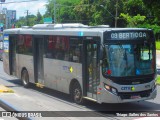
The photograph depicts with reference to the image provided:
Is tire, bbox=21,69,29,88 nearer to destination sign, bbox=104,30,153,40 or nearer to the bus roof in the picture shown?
the bus roof

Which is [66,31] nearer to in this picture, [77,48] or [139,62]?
[77,48]

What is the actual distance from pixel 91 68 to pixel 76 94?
1.46m

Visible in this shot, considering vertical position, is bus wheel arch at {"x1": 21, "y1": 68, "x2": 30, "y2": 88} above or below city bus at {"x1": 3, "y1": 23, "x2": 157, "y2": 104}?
below

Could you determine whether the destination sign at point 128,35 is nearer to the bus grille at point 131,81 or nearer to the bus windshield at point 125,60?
the bus windshield at point 125,60

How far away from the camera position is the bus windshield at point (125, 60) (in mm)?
12539

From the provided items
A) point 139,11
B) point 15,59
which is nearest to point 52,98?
point 15,59

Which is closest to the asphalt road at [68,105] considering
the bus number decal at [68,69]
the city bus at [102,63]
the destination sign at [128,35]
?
the city bus at [102,63]

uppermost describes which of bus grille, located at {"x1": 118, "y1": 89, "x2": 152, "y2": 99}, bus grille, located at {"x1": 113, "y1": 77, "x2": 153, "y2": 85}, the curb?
bus grille, located at {"x1": 113, "y1": 77, "x2": 153, "y2": 85}

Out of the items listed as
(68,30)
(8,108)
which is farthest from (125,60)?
(8,108)

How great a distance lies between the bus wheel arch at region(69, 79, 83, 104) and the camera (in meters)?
14.1

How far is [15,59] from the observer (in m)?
20.8

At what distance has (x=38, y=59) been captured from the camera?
→ 1803 centimetres

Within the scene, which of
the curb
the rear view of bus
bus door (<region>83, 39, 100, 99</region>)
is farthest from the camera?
bus door (<region>83, 39, 100, 99</region>)

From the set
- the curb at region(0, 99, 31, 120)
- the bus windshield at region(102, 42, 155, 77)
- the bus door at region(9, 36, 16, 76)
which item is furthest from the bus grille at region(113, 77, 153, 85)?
the bus door at region(9, 36, 16, 76)
